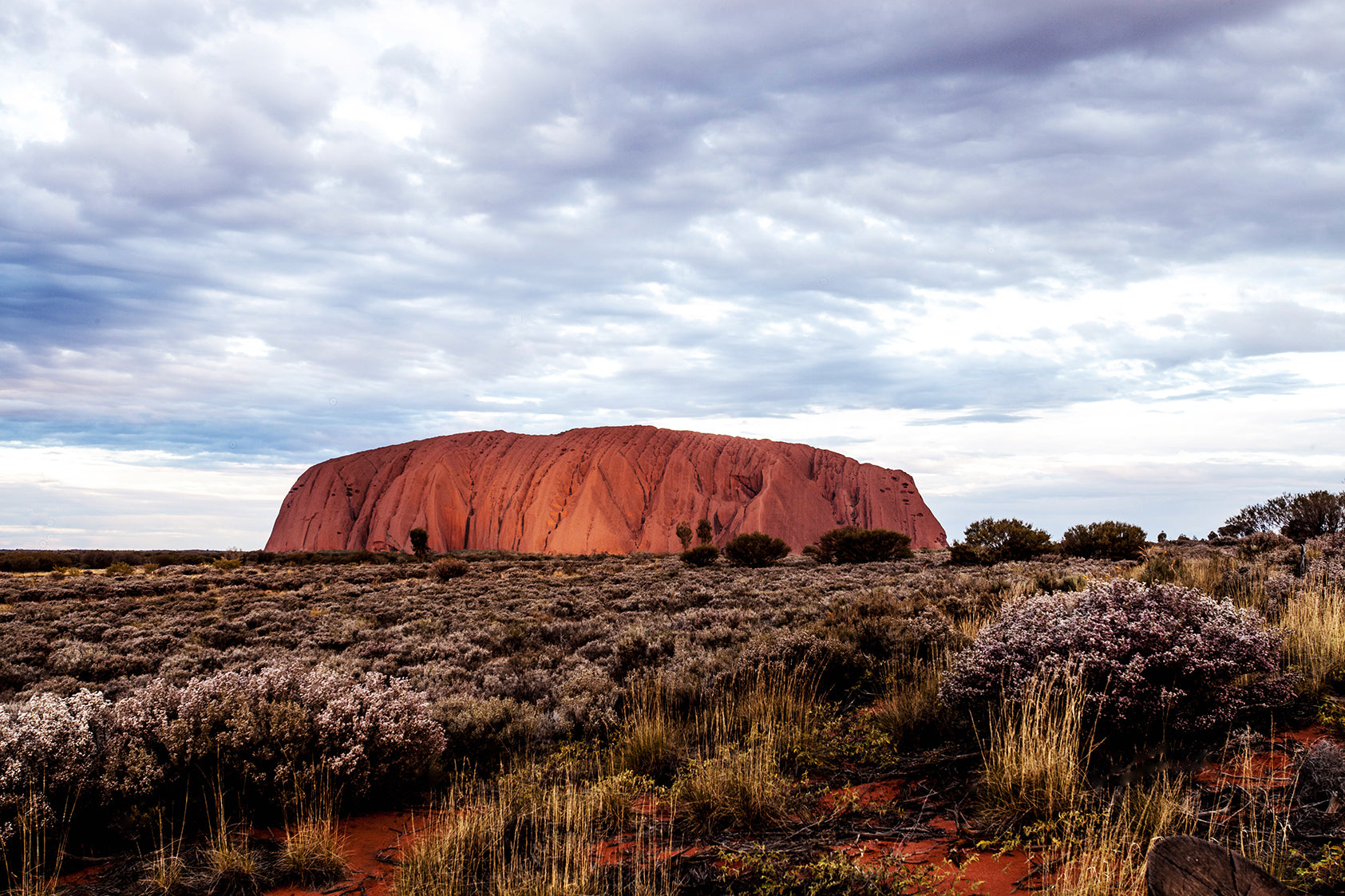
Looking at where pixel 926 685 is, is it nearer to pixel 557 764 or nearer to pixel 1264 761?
pixel 1264 761

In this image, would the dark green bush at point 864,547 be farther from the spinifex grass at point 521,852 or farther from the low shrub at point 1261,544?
the spinifex grass at point 521,852

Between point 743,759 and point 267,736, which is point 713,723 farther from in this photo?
point 267,736

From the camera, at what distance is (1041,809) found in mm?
3998

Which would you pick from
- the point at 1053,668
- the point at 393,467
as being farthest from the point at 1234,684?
the point at 393,467

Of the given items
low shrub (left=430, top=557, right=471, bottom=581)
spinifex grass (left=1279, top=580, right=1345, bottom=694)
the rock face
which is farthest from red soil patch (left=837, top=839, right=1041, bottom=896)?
the rock face

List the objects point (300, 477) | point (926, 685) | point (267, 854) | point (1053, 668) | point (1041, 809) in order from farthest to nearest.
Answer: point (300, 477), point (926, 685), point (1053, 668), point (267, 854), point (1041, 809)

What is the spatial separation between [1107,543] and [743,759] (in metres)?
23.5

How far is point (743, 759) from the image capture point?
5.09 m

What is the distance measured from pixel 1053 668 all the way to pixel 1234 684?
174 centimetres

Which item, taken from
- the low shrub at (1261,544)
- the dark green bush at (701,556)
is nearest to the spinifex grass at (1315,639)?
the low shrub at (1261,544)

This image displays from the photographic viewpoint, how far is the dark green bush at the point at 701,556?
3256 cm

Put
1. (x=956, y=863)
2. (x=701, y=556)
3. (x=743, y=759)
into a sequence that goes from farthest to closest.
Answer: (x=701, y=556)
(x=743, y=759)
(x=956, y=863)

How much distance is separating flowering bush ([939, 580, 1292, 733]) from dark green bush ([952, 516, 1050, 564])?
19.3 meters

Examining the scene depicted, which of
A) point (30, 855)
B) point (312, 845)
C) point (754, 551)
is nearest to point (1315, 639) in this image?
point (312, 845)
